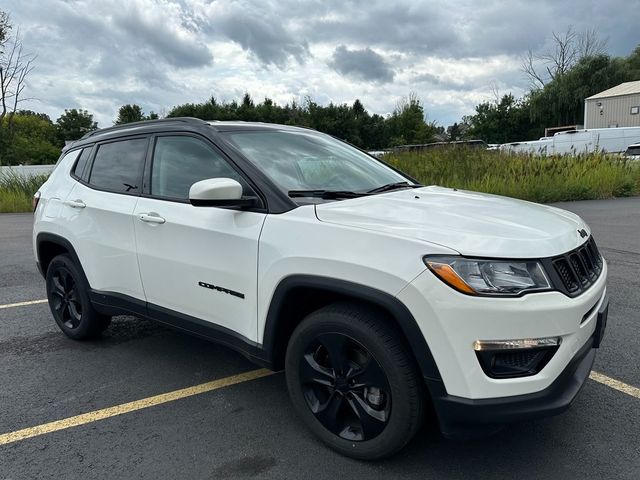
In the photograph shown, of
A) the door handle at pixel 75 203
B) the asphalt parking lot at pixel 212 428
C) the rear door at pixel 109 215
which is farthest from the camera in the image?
the door handle at pixel 75 203

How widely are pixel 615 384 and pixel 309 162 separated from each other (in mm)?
2481

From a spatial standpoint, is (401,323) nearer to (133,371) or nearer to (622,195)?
(133,371)

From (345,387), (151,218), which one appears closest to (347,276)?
(345,387)

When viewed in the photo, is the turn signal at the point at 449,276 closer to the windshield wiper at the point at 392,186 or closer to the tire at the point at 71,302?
the windshield wiper at the point at 392,186

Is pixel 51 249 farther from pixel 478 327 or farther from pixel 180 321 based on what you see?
pixel 478 327

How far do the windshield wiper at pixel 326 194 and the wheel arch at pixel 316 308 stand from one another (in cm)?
58

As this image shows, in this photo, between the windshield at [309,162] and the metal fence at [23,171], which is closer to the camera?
the windshield at [309,162]

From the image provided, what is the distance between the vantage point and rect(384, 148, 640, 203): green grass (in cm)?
1375

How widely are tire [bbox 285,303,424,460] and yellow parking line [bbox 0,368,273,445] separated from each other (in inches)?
36.5

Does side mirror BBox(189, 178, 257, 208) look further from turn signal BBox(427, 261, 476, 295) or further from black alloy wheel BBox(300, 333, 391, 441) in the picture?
turn signal BBox(427, 261, 476, 295)

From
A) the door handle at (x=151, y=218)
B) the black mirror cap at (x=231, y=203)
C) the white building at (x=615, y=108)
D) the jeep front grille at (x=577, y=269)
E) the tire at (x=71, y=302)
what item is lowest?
the tire at (x=71, y=302)

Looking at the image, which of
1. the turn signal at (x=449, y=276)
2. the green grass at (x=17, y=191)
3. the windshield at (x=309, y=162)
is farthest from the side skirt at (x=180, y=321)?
the green grass at (x=17, y=191)

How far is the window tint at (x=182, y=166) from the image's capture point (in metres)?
3.24

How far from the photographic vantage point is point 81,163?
437cm
